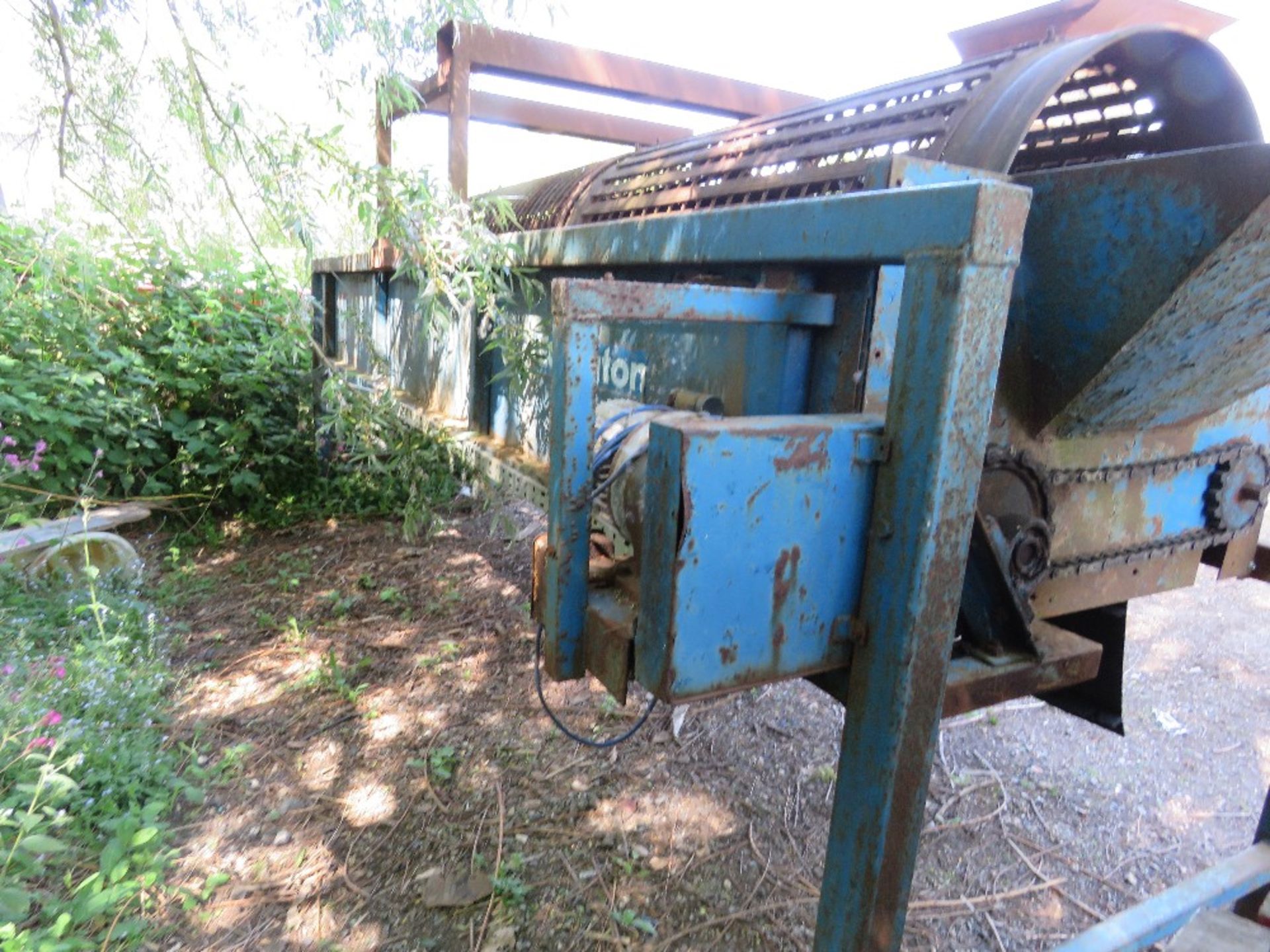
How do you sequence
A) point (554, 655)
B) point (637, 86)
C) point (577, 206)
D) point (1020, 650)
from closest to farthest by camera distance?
1. point (554, 655)
2. point (1020, 650)
3. point (577, 206)
4. point (637, 86)

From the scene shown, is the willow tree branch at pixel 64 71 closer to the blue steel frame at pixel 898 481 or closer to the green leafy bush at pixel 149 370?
the green leafy bush at pixel 149 370

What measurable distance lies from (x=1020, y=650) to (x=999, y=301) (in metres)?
0.78

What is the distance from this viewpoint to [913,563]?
117 centimetres

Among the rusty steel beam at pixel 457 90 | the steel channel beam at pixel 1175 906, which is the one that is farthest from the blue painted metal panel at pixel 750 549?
the rusty steel beam at pixel 457 90

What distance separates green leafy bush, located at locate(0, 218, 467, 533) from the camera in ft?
13.7

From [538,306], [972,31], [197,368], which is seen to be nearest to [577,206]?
[538,306]

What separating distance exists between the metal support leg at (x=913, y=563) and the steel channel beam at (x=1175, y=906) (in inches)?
29.9

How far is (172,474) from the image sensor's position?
17.8ft

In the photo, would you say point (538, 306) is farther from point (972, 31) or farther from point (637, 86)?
point (972, 31)

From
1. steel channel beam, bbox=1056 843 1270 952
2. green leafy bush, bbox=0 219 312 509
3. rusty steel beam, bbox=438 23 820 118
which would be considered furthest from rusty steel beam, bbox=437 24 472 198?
steel channel beam, bbox=1056 843 1270 952

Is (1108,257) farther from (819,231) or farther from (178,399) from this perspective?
(178,399)

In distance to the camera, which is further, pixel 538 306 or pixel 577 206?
pixel 577 206

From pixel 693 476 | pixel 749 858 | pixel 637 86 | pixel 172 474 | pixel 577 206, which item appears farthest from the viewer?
pixel 172 474

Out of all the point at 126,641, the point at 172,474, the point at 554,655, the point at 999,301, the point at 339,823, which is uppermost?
the point at 999,301
